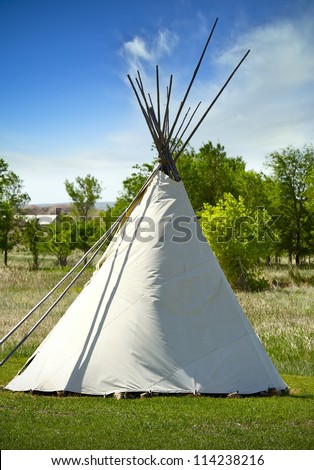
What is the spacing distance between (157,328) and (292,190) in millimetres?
31684

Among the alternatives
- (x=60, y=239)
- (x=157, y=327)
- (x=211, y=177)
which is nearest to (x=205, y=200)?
(x=211, y=177)

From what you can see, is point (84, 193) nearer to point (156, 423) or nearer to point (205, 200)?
point (205, 200)

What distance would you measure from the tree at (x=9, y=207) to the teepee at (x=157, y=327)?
80.2 ft

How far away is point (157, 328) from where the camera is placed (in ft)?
23.6

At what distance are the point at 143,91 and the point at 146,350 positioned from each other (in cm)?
353

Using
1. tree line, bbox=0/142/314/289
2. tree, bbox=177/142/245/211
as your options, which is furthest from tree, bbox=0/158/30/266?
tree, bbox=177/142/245/211

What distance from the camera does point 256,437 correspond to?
18.4ft

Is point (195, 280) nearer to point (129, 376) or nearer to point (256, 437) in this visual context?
point (129, 376)

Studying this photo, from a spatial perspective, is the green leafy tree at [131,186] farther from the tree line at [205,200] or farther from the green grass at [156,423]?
the green grass at [156,423]

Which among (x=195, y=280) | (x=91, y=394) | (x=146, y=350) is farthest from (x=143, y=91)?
(x=91, y=394)

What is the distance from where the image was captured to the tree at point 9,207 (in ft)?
103

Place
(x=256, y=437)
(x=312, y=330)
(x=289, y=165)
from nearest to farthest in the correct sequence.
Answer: (x=256, y=437), (x=312, y=330), (x=289, y=165)

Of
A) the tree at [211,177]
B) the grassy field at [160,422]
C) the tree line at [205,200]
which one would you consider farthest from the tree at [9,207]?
the grassy field at [160,422]

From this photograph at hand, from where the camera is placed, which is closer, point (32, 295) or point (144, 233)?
point (144, 233)
